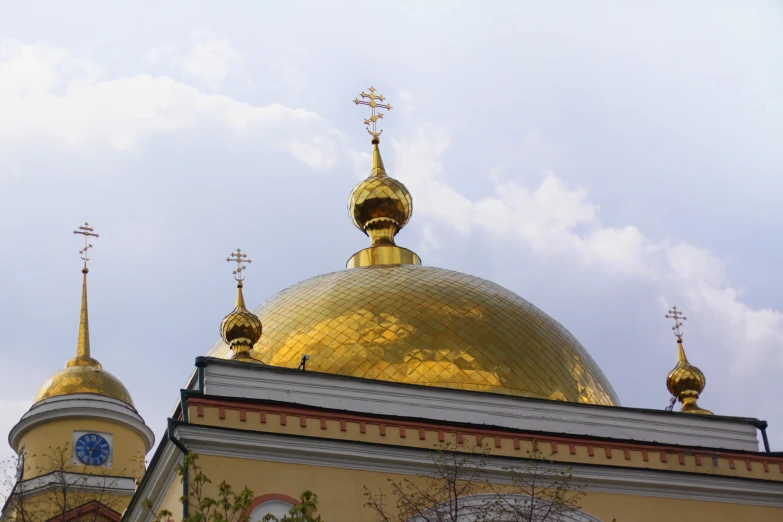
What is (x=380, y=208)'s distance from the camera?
21672 millimetres

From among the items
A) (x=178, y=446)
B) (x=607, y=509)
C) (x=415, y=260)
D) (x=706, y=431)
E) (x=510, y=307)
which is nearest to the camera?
(x=178, y=446)

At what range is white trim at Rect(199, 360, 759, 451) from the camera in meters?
15.6

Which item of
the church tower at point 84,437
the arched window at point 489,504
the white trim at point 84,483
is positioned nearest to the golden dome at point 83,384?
the church tower at point 84,437

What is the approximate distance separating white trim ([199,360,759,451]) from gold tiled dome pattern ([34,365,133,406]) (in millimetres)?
8277

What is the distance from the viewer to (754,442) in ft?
56.0

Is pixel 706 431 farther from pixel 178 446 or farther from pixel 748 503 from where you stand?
pixel 178 446

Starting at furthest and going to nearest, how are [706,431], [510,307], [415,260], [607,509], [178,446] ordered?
[415,260], [510,307], [706,431], [607,509], [178,446]

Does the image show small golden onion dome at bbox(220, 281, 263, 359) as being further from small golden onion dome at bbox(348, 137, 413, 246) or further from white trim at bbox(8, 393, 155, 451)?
white trim at bbox(8, 393, 155, 451)

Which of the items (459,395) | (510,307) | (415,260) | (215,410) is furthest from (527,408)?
(415,260)

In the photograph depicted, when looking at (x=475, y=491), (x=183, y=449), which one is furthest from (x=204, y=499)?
(x=475, y=491)

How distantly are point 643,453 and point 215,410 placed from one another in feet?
15.7

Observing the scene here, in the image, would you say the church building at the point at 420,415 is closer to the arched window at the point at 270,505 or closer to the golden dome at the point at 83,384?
the arched window at the point at 270,505

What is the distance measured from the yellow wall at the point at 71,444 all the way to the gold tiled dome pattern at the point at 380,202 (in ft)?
17.2

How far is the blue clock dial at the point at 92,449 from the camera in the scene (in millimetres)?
22688
